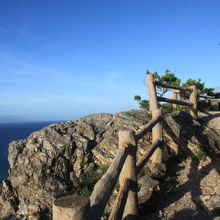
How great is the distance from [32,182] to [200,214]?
4.10 m

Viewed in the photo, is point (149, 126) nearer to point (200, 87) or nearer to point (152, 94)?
point (152, 94)

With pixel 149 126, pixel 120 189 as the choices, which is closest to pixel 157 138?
pixel 149 126

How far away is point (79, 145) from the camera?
274 inches

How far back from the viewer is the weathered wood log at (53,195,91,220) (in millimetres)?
1843

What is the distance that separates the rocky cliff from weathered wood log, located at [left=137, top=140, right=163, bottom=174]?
0.97 m

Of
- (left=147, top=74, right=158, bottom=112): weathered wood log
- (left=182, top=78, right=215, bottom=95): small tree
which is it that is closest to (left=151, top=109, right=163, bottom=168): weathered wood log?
(left=147, top=74, right=158, bottom=112): weathered wood log

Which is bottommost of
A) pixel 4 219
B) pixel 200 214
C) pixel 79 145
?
pixel 4 219

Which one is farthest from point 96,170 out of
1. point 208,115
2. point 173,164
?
point 208,115

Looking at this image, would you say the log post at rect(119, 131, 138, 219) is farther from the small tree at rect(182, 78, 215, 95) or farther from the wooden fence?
the small tree at rect(182, 78, 215, 95)

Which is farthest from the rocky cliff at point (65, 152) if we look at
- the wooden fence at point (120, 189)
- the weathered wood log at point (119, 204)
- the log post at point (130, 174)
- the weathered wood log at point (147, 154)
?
the weathered wood log at point (119, 204)

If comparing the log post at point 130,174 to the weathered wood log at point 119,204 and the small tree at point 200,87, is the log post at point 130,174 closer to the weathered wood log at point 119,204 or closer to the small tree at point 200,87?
the weathered wood log at point 119,204

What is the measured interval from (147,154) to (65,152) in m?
2.65

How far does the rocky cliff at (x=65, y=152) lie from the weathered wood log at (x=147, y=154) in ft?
3.17

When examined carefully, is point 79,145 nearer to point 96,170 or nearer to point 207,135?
point 96,170
